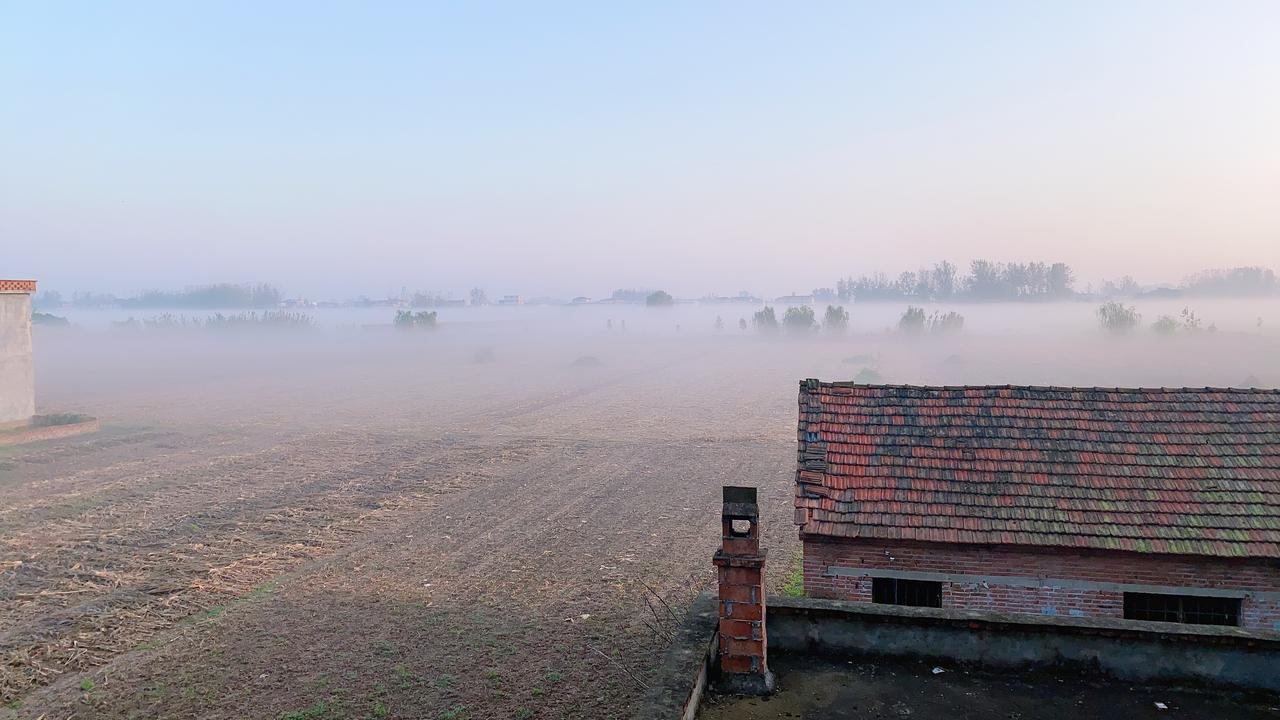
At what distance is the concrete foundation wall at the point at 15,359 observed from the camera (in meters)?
31.8

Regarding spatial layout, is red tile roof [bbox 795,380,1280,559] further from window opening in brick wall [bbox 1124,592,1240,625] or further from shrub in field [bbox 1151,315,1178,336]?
shrub in field [bbox 1151,315,1178,336]

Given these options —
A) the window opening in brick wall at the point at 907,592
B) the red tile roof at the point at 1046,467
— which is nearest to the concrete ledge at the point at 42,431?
the red tile roof at the point at 1046,467

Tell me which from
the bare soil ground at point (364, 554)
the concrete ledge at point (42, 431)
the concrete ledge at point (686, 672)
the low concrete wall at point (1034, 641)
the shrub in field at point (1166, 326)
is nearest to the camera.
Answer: the concrete ledge at point (686, 672)

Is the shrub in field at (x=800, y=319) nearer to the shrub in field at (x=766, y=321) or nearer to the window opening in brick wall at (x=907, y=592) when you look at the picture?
the shrub in field at (x=766, y=321)

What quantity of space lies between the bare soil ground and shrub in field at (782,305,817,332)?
84405 millimetres

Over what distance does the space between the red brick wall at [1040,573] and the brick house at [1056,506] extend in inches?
0.8

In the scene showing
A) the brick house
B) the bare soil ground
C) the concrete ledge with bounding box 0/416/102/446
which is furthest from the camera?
the concrete ledge with bounding box 0/416/102/446

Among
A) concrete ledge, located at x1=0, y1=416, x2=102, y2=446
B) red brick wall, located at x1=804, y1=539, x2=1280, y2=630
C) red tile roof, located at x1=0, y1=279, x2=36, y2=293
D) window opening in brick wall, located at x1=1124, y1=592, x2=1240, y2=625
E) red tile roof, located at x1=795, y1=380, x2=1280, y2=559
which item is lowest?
concrete ledge, located at x1=0, y1=416, x2=102, y2=446

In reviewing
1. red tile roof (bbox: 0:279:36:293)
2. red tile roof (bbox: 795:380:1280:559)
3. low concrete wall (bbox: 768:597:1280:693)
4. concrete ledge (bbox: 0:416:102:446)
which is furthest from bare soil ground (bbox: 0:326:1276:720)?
red tile roof (bbox: 0:279:36:293)

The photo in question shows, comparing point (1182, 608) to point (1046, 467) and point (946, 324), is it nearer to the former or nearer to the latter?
point (1046, 467)

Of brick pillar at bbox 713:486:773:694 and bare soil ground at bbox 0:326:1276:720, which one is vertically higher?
brick pillar at bbox 713:486:773:694

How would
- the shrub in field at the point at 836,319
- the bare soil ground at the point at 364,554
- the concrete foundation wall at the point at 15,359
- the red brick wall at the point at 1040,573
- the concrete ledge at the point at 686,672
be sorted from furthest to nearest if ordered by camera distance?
the shrub in field at the point at 836,319, the concrete foundation wall at the point at 15,359, the bare soil ground at the point at 364,554, the red brick wall at the point at 1040,573, the concrete ledge at the point at 686,672

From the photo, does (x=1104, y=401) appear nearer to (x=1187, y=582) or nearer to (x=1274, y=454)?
(x=1274, y=454)

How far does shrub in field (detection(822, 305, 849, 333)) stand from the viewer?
409ft
